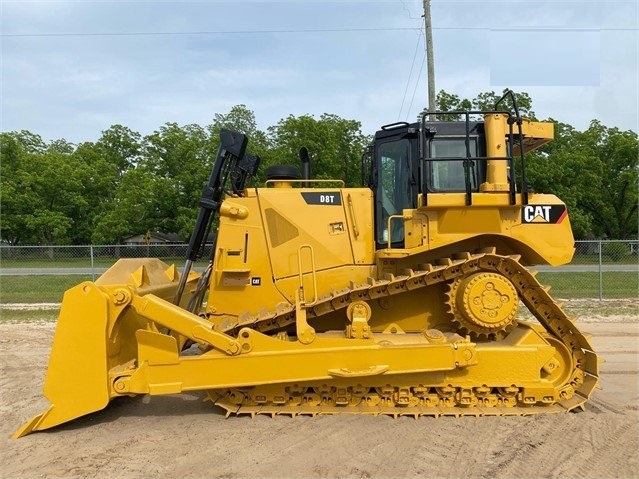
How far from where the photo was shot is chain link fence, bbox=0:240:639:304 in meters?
15.1

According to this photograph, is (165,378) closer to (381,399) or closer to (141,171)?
(381,399)

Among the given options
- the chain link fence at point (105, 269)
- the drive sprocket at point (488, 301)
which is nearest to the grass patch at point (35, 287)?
the chain link fence at point (105, 269)

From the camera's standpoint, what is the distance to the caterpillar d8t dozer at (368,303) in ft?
15.5

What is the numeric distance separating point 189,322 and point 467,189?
125 inches

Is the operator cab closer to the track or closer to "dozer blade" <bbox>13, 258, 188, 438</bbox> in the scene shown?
the track

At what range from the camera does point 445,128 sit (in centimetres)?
545

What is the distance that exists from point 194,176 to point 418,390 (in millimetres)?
23856

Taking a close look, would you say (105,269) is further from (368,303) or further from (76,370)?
(368,303)

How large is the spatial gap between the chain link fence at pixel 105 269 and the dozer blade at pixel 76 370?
1032 centimetres

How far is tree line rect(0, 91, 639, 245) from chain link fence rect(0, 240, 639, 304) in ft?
19.2

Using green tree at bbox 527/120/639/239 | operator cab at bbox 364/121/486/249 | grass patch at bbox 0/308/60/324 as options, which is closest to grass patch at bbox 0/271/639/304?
grass patch at bbox 0/308/60/324

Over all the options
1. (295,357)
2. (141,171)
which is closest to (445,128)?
(295,357)

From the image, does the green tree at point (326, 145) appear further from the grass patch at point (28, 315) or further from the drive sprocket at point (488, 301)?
the drive sprocket at point (488, 301)

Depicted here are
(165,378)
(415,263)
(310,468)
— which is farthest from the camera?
(415,263)
